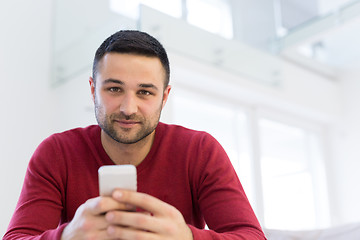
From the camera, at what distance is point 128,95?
0.95 m

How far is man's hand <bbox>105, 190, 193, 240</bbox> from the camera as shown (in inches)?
27.5

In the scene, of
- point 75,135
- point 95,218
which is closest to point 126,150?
point 75,135

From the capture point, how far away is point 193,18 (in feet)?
10.1

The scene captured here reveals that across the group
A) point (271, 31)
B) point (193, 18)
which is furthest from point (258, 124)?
point (193, 18)

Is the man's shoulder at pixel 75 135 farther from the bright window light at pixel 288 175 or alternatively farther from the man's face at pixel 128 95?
the bright window light at pixel 288 175

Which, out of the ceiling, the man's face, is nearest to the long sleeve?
the man's face

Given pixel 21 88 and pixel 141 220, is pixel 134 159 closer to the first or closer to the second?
pixel 141 220

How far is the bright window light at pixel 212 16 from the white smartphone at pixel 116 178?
2437 mm

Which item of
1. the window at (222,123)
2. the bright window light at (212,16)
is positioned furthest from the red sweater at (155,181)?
the window at (222,123)

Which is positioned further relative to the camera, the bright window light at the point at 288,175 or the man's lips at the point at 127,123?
the bright window light at the point at 288,175

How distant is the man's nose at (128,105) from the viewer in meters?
0.95

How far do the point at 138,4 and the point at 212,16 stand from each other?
0.75 meters

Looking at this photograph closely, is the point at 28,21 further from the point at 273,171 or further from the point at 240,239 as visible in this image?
the point at 240,239

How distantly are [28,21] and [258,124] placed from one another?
200cm
